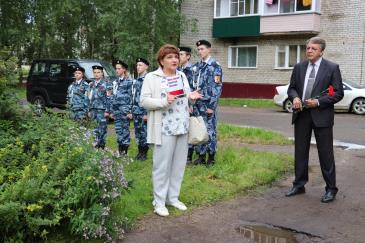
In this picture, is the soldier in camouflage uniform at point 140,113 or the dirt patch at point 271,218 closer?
the dirt patch at point 271,218

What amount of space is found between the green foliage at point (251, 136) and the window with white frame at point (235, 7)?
53.5 feet

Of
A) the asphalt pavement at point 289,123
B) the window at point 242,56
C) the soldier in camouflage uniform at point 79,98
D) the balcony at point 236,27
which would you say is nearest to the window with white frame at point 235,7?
the balcony at point 236,27

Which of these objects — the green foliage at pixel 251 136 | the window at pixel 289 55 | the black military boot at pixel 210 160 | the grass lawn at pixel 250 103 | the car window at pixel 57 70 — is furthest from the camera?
the window at pixel 289 55

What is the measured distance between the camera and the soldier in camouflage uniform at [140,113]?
8.03m

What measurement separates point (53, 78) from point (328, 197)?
12.8m

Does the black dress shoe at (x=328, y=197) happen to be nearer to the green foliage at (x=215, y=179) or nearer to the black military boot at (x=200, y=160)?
the green foliage at (x=215, y=179)

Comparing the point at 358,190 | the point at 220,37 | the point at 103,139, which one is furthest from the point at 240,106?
the point at 358,190

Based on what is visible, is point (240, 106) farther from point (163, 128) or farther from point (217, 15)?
point (163, 128)

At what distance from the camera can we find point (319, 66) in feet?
19.2

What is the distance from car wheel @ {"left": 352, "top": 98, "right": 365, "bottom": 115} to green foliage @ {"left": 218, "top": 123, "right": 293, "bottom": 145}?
7883 millimetres

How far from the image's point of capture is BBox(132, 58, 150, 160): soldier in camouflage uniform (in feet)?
26.3

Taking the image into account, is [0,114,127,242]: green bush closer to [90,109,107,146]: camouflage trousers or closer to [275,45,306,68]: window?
[90,109,107,146]: camouflage trousers

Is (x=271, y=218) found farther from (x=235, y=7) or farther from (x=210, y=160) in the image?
(x=235, y=7)

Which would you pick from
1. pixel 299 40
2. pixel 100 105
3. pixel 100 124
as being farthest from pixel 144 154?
pixel 299 40
